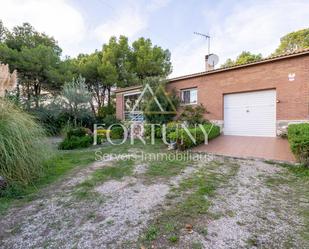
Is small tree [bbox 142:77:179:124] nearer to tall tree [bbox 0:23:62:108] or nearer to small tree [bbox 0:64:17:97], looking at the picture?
small tree [bbox 0:64:17:97]

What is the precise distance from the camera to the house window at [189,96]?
41.6 ft

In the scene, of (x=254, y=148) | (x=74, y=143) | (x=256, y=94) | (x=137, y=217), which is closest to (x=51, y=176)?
(x=137, y=217)

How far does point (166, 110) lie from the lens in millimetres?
12641

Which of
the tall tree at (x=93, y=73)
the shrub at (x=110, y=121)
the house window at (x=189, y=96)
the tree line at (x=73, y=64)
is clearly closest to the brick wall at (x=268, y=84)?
the house window at (x=189, y=96)

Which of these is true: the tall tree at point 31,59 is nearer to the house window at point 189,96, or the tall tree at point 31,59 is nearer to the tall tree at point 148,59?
the tall tree at point 148,59

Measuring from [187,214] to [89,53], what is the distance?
21393 millimetres

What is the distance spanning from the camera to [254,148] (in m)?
7.63

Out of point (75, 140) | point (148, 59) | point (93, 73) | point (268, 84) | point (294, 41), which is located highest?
point (294, 41)

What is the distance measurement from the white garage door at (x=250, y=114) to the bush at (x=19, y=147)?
350 inches

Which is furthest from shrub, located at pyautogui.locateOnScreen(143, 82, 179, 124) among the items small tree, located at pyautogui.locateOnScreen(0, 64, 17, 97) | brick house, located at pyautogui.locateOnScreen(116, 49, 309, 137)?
small tree, located at pyautogui.locateOnScreen(0, 64, 17, 97)

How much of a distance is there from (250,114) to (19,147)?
9525 mm

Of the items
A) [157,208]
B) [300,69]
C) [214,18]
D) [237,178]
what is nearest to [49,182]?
[157,208]

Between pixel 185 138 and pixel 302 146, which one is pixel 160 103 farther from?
pixel 302 146

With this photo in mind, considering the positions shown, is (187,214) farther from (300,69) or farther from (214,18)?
(214,18)
